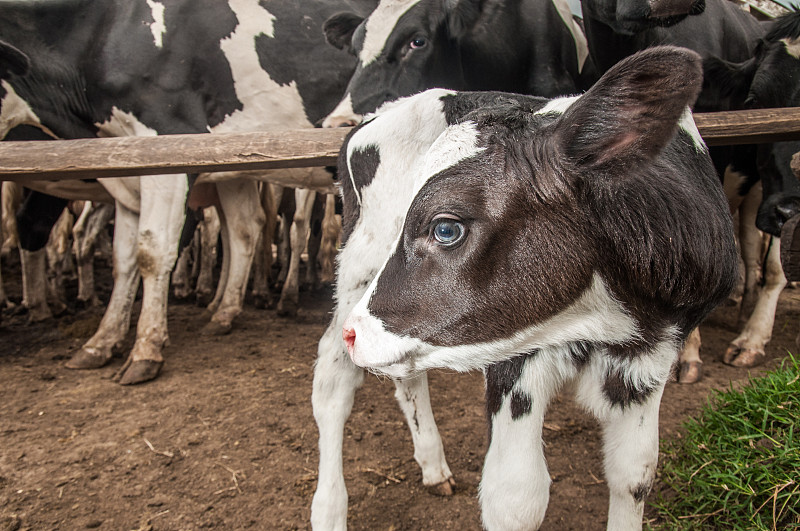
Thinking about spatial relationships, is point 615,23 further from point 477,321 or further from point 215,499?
point 215,499

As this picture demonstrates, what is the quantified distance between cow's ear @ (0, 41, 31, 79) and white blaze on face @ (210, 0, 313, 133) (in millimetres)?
1146

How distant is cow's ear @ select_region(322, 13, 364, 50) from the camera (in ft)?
12.2

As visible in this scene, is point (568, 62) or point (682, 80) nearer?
point (682, 80)

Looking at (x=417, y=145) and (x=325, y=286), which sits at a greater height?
(x=417, y=145)

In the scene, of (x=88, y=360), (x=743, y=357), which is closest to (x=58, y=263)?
(x=88, y=360)

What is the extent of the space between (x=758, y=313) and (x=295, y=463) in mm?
3469

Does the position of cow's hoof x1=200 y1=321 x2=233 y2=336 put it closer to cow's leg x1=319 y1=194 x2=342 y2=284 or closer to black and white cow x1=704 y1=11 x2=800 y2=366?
cow's leg x1=319 y1=194 x2=342 y2=284

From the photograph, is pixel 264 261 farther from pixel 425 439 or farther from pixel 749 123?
pixel 749 123

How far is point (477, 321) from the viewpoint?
1.53 metres

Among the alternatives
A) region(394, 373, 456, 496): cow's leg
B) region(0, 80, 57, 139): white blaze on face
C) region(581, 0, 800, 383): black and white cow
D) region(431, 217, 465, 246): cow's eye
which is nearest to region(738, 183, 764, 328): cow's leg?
region(581, 0, 800, 383): black and white cow

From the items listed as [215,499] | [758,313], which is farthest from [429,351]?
[758,313]

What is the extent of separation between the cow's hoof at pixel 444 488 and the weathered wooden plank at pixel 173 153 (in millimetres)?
1467

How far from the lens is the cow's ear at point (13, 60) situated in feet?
11.2

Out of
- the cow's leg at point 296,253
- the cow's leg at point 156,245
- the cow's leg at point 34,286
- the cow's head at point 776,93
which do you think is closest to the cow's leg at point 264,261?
the cow's leg at point 296,253
